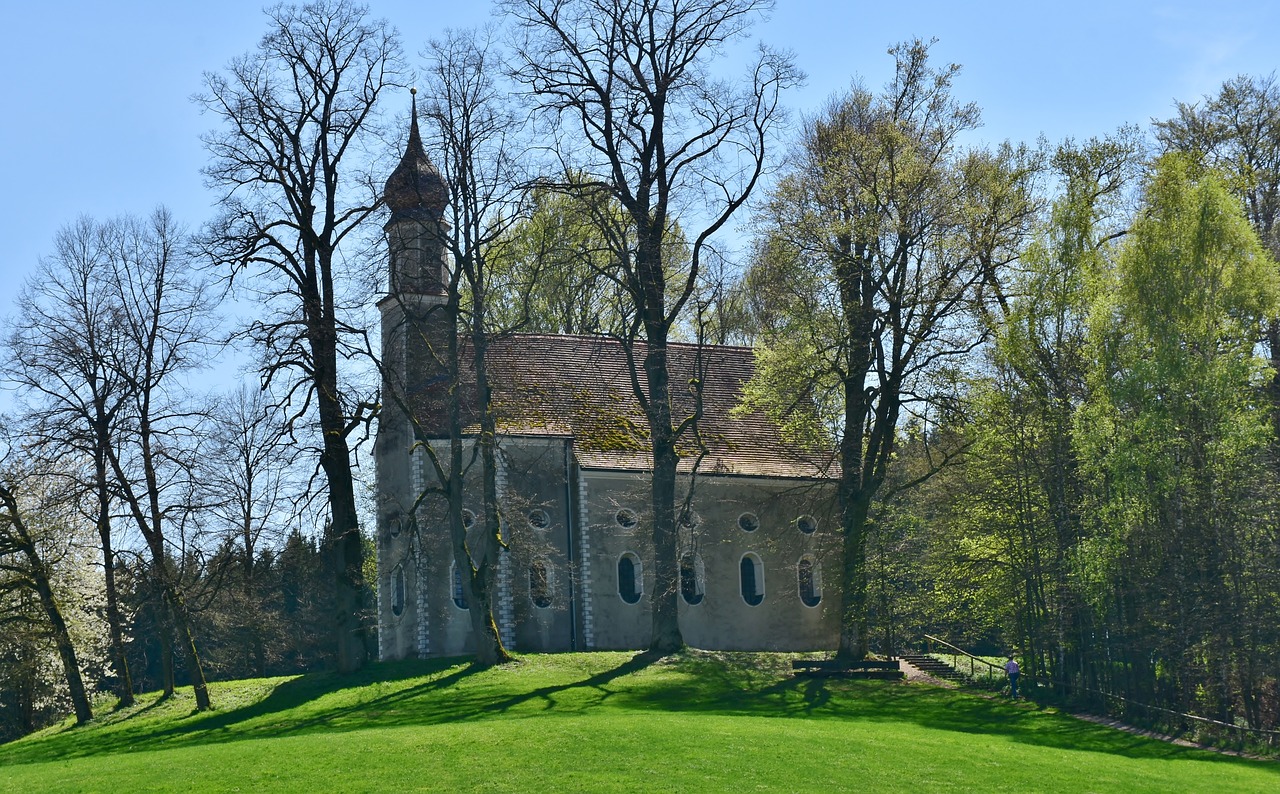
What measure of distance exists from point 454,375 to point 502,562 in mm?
6918

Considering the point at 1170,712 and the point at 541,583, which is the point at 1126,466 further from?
the point at 541,583

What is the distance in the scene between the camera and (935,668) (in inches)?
1492

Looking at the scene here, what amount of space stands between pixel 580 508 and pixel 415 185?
1141cm

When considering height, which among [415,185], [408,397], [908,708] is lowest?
[908,708]

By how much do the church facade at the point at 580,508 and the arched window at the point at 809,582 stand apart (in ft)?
0.15

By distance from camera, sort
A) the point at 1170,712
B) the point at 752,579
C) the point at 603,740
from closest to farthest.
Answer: the point at 603,740 < the point at 1170,712 < the point at 752,579

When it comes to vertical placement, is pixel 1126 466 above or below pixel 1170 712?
above

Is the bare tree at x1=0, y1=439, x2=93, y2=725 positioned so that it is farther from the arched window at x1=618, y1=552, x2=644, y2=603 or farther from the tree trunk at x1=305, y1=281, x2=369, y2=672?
the arched window at x1=618, y1=552, x2=644, y2=603

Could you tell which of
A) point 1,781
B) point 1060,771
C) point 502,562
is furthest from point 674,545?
point 1,781

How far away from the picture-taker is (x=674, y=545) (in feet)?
113

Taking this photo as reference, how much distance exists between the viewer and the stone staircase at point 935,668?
37219 mm

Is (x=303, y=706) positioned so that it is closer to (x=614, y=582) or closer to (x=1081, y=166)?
(x=614, y=582)

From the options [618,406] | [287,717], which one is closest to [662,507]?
[618,406]

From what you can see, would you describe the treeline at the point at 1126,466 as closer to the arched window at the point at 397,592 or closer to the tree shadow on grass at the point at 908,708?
the tree shadow on grass at the point at 908,708
